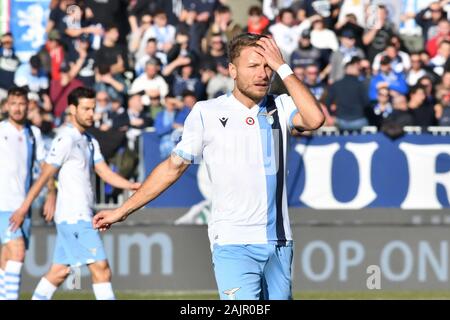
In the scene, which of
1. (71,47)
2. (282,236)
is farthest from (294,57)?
(282,236)

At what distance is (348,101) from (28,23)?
662 cm

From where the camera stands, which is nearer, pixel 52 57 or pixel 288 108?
pixel 288 108

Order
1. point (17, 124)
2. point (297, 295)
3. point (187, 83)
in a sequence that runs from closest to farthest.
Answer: point (17, 124) → point (297, 295) → point (187, 83)

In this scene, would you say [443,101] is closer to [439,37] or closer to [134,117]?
[439,37]

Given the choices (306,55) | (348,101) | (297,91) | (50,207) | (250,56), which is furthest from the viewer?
(306,55)

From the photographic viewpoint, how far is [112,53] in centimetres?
2116

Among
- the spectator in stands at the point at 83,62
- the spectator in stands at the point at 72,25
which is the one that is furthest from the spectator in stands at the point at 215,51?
the spectator in stands at the point at 72,25

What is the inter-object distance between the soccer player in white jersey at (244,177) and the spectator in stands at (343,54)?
11.6 meters

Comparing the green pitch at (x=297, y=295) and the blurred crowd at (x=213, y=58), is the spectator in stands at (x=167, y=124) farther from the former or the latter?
the green pitch at (x=297, y=295)

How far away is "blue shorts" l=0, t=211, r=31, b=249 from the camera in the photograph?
14664 millimetres

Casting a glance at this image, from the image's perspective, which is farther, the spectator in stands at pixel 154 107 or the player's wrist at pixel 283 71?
the spectator in stands at pixel 154 107

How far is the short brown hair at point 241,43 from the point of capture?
8.43 meters

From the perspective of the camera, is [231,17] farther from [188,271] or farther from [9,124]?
[9,124]

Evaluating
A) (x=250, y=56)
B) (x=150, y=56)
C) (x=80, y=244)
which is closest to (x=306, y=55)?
(x=150, y=56)
